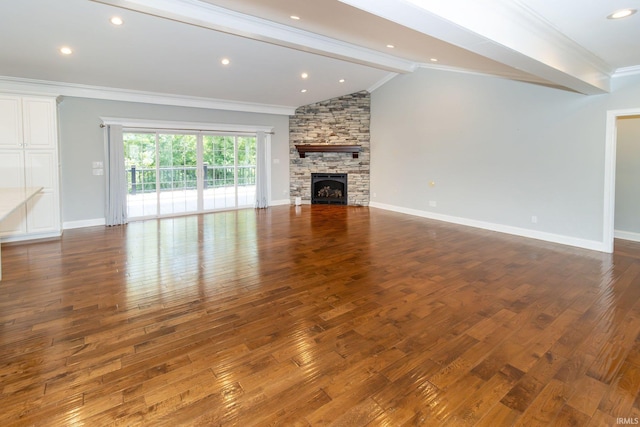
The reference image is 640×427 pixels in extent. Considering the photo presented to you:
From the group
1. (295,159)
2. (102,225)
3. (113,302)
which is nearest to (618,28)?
(113,302)

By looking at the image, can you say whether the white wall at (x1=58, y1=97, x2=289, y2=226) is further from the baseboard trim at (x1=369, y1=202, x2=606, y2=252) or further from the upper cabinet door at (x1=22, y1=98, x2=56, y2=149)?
the baseboard trim at (x1=369, y1=202, x2=606, y2=252)

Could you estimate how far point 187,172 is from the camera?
8.41 m

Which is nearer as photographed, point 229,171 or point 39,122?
point 39,122

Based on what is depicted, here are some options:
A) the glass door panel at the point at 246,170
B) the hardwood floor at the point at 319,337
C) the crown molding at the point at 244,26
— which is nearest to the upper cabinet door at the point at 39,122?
the hardwood floor at the point at 319,337

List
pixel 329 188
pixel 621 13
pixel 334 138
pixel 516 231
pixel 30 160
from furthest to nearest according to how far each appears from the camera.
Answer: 1. pixel 329 188
2. pixel 334 138
3. pixel 516 231
4. pixel 30 160
5. pixel 621 13

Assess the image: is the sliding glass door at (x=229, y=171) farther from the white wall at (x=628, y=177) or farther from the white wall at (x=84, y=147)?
the white wall at (x=628, y=177)

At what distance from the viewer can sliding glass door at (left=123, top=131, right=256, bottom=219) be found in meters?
7.72

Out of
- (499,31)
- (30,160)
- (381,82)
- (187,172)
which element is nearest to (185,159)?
(187,172)

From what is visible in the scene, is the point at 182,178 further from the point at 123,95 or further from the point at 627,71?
the point at 627,71

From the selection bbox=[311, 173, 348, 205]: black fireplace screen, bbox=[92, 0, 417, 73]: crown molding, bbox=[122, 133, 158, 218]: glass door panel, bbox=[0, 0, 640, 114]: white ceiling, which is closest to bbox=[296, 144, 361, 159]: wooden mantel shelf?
bbox=[311, 173, 348, 205]: black fireplace screen

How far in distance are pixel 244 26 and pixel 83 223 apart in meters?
5.23

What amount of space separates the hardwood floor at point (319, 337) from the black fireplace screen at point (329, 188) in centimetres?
490

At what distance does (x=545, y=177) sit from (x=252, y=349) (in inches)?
222

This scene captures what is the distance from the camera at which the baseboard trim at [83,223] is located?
22.3ft
